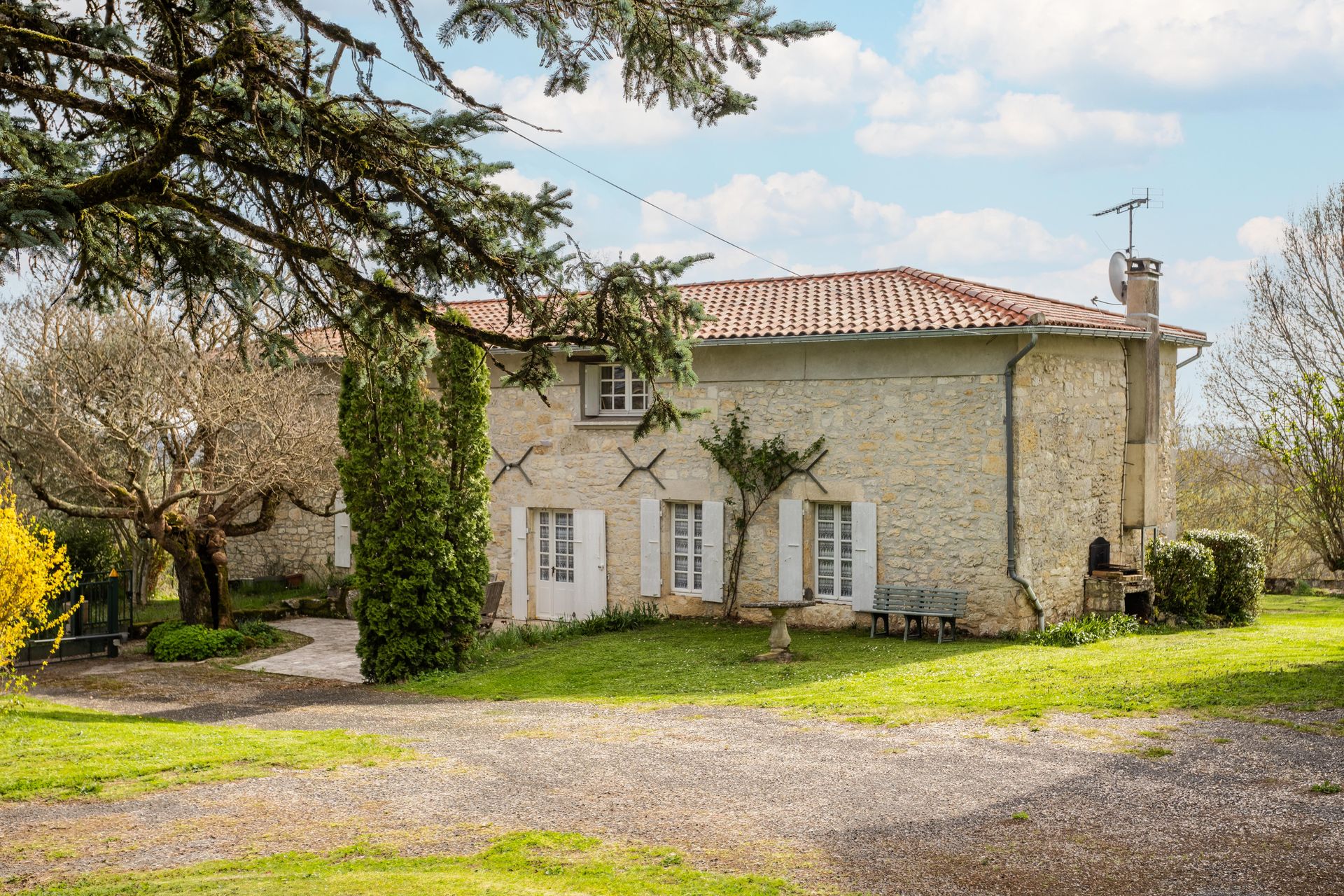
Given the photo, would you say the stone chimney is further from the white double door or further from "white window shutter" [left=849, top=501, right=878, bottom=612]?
the white double door

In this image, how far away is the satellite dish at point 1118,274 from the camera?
55.6 feet

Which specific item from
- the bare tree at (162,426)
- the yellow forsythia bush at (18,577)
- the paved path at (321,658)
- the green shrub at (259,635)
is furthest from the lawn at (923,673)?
the bare tree at (162,426)

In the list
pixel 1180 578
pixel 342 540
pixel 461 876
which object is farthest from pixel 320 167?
pixel 342 540

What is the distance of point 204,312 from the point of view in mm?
7723

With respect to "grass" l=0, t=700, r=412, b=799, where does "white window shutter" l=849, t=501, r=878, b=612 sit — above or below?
above

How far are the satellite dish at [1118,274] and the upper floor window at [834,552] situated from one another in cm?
563

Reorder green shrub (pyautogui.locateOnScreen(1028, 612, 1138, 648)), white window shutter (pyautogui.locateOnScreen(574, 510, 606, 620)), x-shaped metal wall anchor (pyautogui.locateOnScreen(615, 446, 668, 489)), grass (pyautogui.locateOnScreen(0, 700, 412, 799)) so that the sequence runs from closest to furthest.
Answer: grass (pyautogui.locateOnScreen(0, 700, 412, 799))
green shrub (pyautogui.locateOnScreen(1028, 612, 1138, 648))
x-shaped metal wall anchor (pyautogui.locateOnScreen(615, 446, 668, 489))
white window shutter (pyautogui.locateOnScreen(574, 510, 606, 620))

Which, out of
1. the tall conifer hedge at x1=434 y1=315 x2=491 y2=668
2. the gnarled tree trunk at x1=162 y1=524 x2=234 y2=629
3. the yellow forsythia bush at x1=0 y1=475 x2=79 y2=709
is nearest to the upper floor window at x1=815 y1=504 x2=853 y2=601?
the tall conifer hedge at x1=434 y1=315 x2=491 y2=668

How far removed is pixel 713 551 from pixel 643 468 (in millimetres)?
1620

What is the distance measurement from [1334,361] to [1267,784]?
17.5 meters

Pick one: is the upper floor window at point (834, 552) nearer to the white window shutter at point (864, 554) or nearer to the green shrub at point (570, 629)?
the white window shutter at point (864, 554)

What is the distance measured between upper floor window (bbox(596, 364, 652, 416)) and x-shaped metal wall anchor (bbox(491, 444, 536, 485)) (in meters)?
1.34

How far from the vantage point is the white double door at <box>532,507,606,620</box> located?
670 inches

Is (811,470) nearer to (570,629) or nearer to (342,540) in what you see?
(570,629)
